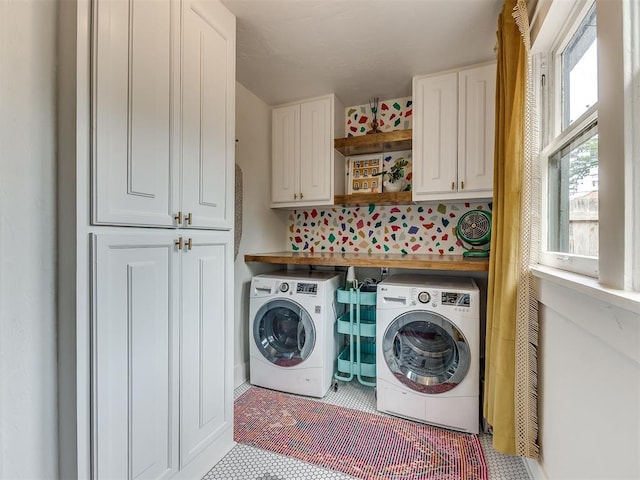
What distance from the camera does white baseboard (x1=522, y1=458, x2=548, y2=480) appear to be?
4.21 feet

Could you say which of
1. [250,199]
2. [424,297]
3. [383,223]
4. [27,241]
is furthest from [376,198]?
[27,241]

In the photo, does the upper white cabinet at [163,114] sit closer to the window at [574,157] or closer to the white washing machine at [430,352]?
the white washing machine at [430,352]

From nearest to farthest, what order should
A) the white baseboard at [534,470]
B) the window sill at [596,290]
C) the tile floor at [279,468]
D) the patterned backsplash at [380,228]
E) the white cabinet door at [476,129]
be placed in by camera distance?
the window sill at [596,290], the white baseboard at [534,470], the tile floor at [279,468], the white cabinet door at [476,129], the patterned backsplash at [380,228]

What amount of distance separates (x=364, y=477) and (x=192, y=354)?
41.0 inches

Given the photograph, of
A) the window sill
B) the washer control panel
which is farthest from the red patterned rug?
the window sill

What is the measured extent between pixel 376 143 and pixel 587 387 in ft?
6.42

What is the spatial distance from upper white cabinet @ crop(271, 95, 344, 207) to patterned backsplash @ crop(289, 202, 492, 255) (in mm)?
347

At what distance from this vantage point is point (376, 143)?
7.80ft

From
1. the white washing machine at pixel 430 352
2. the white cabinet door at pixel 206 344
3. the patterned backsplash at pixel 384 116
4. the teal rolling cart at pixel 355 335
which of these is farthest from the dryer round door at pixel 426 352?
the patterned backsplash at pixel 384 116

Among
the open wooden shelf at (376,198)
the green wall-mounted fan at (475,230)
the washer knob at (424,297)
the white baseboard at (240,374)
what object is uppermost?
the open wooden shelf at (376,198)

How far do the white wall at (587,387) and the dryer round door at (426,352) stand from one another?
1.60ft

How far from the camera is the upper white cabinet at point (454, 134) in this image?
201 centimetres

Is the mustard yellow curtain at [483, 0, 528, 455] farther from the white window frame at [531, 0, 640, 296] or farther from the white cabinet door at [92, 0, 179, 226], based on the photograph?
the white cabinet door at [92, 0, 179, 226]

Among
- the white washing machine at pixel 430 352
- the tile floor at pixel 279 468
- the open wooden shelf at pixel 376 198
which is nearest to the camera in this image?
the tile floor at pixel 279 468
